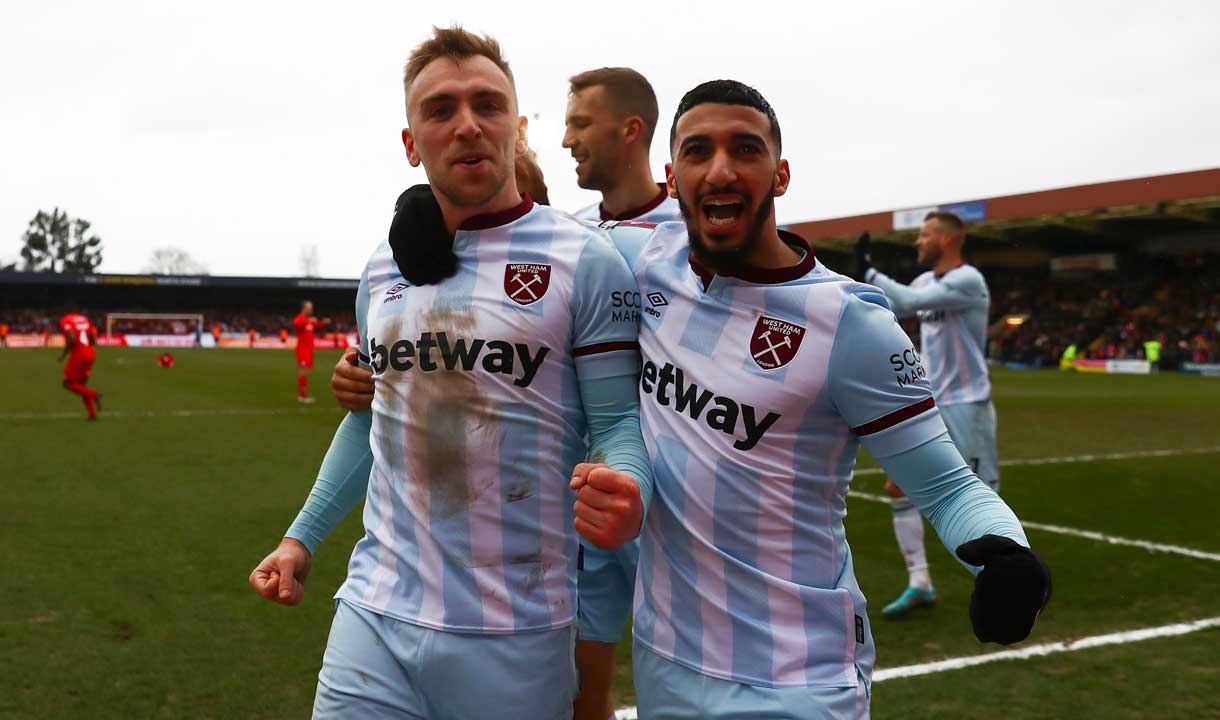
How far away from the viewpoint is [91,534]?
7293 millimetres

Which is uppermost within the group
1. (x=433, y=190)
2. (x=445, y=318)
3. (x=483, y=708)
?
(x=433, y=190)

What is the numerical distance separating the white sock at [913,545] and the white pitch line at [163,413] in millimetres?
Result: 12542

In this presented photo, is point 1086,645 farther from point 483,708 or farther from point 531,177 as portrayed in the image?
point 483,708

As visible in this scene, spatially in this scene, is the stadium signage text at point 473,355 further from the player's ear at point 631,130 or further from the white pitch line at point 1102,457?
the white pitch line at point 1102,457

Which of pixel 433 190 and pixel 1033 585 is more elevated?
pixel 433 190

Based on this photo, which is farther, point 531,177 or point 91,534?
point 91,534

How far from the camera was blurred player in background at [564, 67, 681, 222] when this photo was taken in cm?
355

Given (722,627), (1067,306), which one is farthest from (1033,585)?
(1067,306)

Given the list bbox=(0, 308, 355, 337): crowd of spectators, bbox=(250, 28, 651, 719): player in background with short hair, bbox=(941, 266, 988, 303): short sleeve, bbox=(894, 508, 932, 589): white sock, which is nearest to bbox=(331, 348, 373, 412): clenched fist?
bbox=(250, 28, 651, 719): player in background with short hair

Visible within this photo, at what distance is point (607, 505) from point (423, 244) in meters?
0.81

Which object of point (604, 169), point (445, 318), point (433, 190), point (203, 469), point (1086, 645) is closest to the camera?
point (445, 318)

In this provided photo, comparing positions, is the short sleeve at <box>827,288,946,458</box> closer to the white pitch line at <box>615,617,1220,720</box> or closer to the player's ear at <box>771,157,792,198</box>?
the player's ear at <box>771,157,792,198</box>

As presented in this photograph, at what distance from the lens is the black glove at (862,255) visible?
4.16 metres

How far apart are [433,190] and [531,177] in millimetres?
1338
